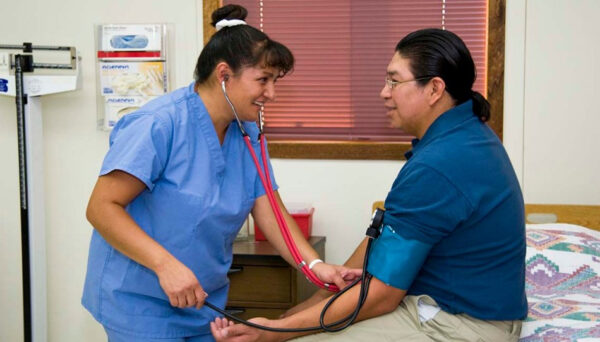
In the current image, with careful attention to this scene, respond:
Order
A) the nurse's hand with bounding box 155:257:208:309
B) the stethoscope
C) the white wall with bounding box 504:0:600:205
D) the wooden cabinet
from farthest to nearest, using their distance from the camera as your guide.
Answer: the white wall with bounding box 504:0:600:205, the wooden cabinet, the stethoscope, the nurse's hand with bounding box 155:257:208:309

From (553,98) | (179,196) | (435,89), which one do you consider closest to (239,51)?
(179,196)

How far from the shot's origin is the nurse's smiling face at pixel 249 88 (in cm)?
168

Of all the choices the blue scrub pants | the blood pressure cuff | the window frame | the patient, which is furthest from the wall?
the blood pressure cuff

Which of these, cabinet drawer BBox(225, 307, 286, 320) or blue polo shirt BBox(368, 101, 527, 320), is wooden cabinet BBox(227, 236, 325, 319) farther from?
blue polo shirt BBox(368, 101, 527, 320)

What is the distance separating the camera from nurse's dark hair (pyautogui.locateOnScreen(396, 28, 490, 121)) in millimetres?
1584

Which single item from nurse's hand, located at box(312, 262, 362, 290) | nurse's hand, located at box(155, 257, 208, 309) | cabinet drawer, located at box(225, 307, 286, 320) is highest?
nurse's hand, located at box(155, 257, 208, 309)

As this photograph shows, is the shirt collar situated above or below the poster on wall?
below

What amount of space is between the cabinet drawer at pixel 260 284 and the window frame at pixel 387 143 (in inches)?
23.3

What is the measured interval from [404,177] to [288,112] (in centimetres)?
144

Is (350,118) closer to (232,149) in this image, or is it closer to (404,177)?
(232,149)

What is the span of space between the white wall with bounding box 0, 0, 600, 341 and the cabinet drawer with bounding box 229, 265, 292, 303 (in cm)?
46

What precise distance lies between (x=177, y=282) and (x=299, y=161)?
1.49 meters

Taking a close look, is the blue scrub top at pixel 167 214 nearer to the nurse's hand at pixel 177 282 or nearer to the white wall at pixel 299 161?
the nurse's hand at pixel 177 282

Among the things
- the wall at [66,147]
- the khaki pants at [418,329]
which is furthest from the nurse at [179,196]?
the wall at [66,147]
